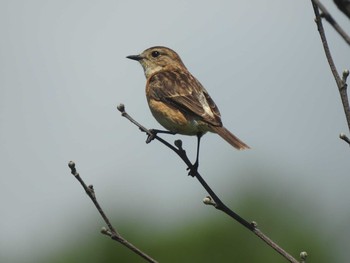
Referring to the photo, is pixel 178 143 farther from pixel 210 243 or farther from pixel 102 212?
pixel 210 243

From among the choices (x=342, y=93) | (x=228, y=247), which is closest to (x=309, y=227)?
(x=228, y=247)

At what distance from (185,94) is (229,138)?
4.60 ft

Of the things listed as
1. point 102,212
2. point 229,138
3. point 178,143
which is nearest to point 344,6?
point 102,212

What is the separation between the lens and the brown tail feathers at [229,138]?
28.8 feet

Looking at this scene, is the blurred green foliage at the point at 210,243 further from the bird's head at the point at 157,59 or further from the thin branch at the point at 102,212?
the thin branch at the point at 102,212

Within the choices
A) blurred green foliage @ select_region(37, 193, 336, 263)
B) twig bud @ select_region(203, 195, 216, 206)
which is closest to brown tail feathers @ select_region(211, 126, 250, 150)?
twig bud @ select_region(203, 195, 216, 206)

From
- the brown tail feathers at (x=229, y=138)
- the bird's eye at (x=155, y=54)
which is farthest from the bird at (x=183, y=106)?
the bird's eye at (x=155, y=54)

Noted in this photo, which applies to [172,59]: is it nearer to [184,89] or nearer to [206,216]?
[184,89]

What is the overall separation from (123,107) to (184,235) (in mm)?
15635

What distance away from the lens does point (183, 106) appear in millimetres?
9742

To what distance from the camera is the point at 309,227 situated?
2550cm

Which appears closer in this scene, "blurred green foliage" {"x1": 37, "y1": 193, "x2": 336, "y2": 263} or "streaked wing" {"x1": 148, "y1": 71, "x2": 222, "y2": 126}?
"streaked wing" {"x1": 148, "y1": 71, "x2": 222, "y2": 126}

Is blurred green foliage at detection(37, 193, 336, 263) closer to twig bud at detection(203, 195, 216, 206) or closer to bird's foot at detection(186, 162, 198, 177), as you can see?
bird's foot at detection(186, 162, 198, 177)

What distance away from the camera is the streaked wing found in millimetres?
9555
